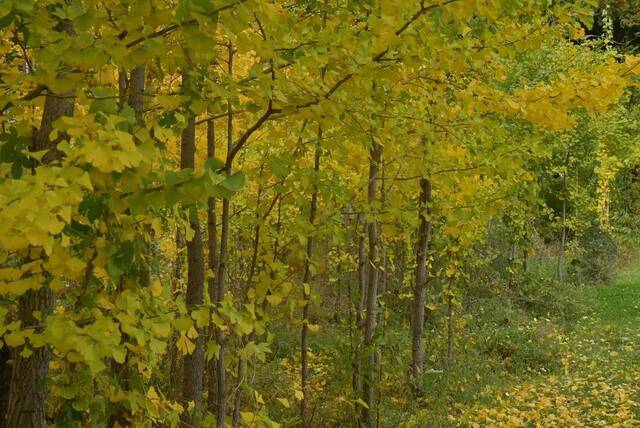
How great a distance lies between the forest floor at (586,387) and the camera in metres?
6.50

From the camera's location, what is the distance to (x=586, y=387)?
8172 mm

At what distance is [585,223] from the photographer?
16.6 meters

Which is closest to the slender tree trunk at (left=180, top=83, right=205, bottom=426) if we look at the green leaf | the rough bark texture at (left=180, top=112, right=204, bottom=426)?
the rough bark texture at (left=180, top=112, right=204, bottom=426)

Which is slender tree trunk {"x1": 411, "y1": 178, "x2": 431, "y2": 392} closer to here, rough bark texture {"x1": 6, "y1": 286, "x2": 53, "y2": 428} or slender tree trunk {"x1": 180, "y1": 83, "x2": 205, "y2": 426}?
slender tree trunk {"x1": 180, "y1": 83, "x2": 205, "y2": 426}

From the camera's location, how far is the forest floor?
21.3 feet

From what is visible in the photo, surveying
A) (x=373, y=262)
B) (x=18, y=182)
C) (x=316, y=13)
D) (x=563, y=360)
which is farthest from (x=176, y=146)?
(x=563, y=360)

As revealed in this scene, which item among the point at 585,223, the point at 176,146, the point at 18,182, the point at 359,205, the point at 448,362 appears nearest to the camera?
the point at 18,182

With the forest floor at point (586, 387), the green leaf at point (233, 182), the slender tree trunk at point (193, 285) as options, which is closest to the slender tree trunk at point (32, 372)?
the slender tree trunk at point (193, 285)

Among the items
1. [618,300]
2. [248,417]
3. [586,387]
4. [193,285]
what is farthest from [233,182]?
[618,300]

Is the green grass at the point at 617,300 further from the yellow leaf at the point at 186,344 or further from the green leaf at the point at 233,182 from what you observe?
the green leaf at the point at 233,182

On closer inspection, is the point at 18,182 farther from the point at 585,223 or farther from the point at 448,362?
the point at 585,223

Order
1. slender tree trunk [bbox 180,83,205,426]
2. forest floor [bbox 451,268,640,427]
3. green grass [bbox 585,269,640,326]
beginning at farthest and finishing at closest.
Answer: green grass [bbox 585,269,640,326]
forest floor [bbox 451,268,640,427]
slender tree trunk [bbox 180,83,205,426]

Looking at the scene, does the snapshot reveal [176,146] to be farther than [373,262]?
Yes

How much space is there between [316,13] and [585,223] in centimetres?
1506
